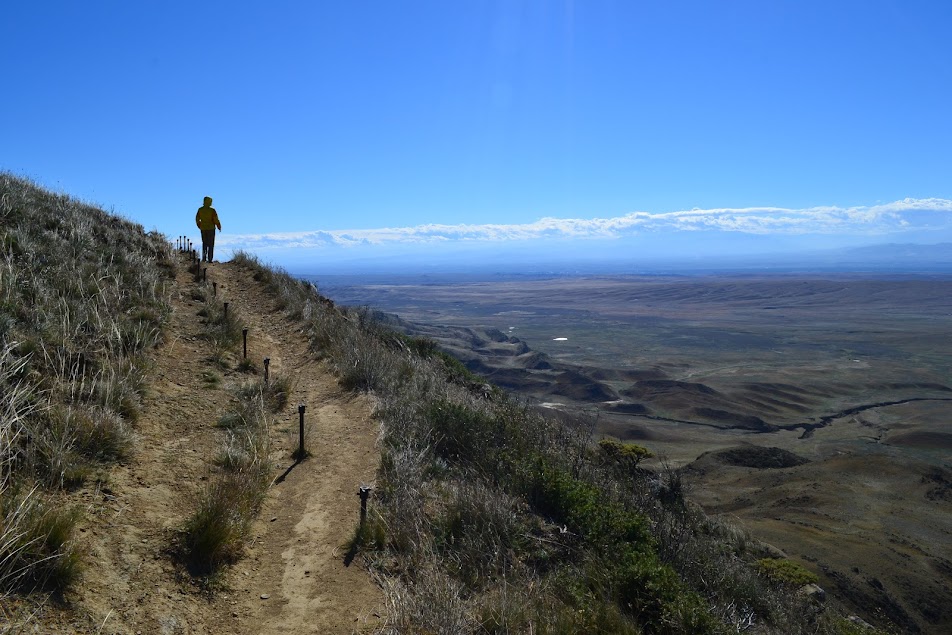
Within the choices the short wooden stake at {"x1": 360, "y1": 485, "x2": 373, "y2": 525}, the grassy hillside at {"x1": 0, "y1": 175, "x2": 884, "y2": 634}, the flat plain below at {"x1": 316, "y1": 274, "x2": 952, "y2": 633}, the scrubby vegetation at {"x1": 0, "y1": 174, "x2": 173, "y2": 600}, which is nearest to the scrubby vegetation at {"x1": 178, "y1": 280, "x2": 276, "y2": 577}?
the grassy hillside at {"x1": 0, "y1": 175, "x2": 884, "y2": 634}

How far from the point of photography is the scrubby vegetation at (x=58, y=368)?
9.87 ft

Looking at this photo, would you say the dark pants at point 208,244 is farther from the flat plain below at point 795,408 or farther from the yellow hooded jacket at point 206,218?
the flat plain below at point 795,408

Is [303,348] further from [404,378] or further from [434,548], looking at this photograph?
[434,548]

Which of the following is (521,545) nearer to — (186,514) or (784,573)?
(186,514)

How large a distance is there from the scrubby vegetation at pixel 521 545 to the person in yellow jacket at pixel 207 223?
9676 millimetres

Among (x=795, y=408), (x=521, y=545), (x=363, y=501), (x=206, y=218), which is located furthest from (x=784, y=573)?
(x=795, y=408)

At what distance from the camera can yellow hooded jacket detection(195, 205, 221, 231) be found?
1544 cm

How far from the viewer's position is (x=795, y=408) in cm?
5172

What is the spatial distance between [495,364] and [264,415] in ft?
201

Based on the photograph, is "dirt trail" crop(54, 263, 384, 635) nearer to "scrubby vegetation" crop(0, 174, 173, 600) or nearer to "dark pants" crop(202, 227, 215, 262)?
"scrubby vegetation" crop(0, 174, 173, 600)

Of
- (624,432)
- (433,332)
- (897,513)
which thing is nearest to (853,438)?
(624,432)

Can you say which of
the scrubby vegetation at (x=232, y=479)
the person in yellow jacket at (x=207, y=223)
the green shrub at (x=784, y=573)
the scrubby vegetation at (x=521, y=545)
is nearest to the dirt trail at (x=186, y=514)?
the scrubby vegetation at (x=232, y=479)

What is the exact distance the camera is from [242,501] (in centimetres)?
440

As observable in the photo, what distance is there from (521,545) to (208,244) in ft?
49.3
